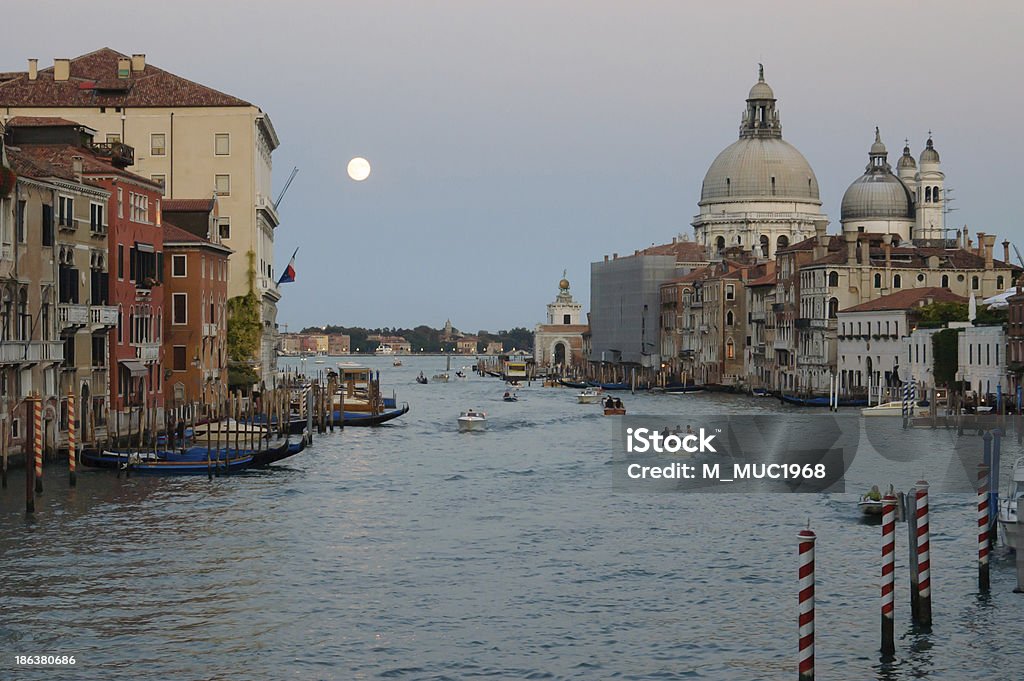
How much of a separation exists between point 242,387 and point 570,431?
31.8 ft

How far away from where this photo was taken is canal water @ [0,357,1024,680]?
1620cm

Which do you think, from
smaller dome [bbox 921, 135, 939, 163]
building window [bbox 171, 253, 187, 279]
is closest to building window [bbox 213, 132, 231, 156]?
building window [bbox 171, 253, 187, 279]

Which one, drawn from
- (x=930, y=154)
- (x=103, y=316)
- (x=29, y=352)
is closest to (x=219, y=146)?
(x=103, y=316)

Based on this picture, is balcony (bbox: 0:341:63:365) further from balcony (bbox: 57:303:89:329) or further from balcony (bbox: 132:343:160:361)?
balcony (bbox: 132:343:160:361)

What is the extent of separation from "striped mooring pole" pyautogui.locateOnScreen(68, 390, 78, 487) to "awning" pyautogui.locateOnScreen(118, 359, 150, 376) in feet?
10.7

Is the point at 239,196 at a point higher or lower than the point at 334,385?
higher

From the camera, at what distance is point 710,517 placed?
86.8ft

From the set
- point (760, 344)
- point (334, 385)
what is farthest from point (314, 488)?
point (760, 344)

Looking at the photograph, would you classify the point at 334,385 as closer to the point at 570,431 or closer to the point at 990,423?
the point at 570,431

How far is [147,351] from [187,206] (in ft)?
35.5

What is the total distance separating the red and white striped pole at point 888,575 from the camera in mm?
15656

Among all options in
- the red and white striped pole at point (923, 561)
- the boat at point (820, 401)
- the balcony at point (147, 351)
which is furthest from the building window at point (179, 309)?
the boat at point (820, 401)

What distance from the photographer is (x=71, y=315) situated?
32.4 meters

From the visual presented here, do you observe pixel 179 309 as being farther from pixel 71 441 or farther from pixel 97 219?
pixel 71 441
